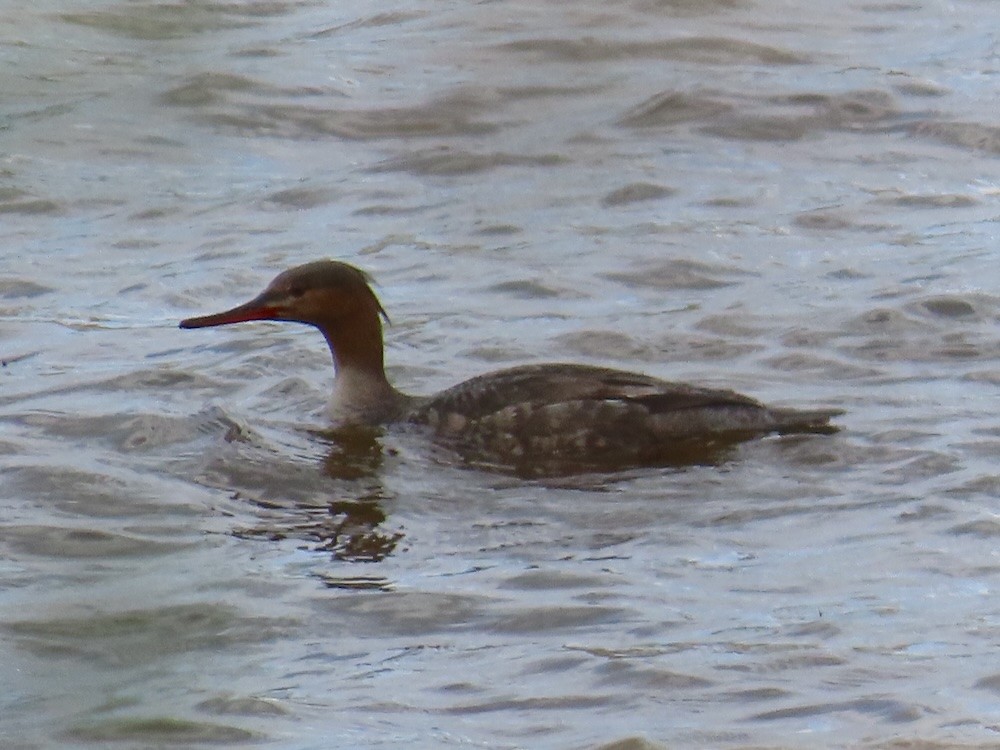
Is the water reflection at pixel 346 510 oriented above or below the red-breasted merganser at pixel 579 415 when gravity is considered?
below

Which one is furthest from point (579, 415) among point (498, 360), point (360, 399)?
point (498, 360)

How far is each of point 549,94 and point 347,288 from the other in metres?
4.87

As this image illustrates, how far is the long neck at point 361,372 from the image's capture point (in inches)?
355

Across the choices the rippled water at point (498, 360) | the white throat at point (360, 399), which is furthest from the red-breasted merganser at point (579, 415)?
the rippled water at point (498, 360)

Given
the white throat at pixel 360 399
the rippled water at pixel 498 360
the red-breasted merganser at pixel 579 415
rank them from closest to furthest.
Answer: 1. the rippled water at pixel 498 360
2. the red-breasted merganser at pixel 579 415
3. the white throat at pixel 360 399

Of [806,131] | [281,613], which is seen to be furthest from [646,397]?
[806,131]

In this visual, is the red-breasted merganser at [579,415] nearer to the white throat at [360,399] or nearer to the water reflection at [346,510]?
the white throat at [360,399]

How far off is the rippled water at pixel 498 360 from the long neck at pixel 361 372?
0.15 m

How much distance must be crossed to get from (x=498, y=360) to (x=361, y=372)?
0.76 m

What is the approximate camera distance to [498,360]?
9.67 meters

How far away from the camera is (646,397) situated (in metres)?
8.47

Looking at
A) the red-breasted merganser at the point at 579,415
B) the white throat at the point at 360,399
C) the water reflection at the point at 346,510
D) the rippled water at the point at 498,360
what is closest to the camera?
the rippled water at the point at 498,360

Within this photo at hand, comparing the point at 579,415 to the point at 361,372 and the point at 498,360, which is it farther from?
the point at 498,360

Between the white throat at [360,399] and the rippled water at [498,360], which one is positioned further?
the white throat at [360,399]
